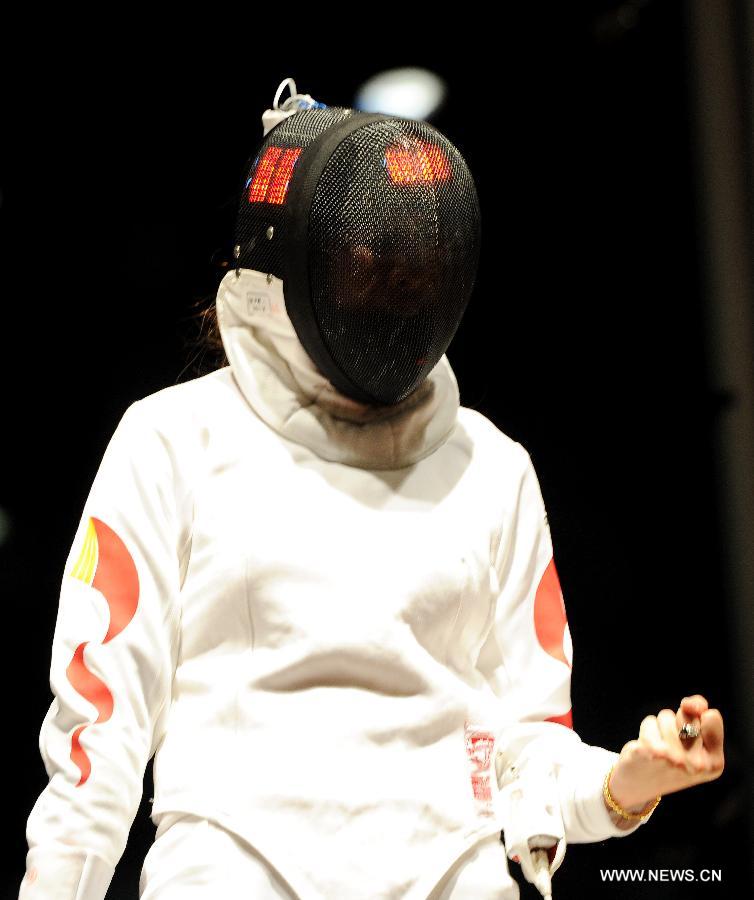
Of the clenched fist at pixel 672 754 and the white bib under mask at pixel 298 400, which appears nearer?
the clenched fist at pixel 672 754

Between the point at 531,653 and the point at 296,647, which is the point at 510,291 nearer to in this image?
the point at 531,653

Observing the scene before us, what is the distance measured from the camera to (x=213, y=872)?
122cm

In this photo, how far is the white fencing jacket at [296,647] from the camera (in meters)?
1.25

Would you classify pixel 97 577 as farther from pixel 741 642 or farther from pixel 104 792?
pixel 741 642

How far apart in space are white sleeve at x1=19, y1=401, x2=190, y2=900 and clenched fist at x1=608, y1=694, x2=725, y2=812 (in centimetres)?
46

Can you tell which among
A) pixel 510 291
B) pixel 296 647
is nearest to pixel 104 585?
pixel 296 647

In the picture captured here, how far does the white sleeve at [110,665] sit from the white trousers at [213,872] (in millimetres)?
42

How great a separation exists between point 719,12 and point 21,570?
1355 millimetres

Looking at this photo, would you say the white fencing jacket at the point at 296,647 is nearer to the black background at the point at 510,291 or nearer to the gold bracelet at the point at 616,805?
the gold bracelet at the point at 616,805

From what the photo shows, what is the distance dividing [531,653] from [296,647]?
0.31m

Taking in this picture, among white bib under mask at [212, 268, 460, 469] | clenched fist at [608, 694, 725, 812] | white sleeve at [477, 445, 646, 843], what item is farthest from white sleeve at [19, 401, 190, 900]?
clenched fist at [608, 694, 725, 812]

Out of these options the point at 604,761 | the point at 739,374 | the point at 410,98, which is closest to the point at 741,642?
the point at 739,374

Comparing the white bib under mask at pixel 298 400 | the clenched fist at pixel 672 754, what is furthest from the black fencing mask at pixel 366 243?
the clenched fist at pixel 672 754

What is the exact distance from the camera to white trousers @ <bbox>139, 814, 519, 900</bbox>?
3.99 ft
